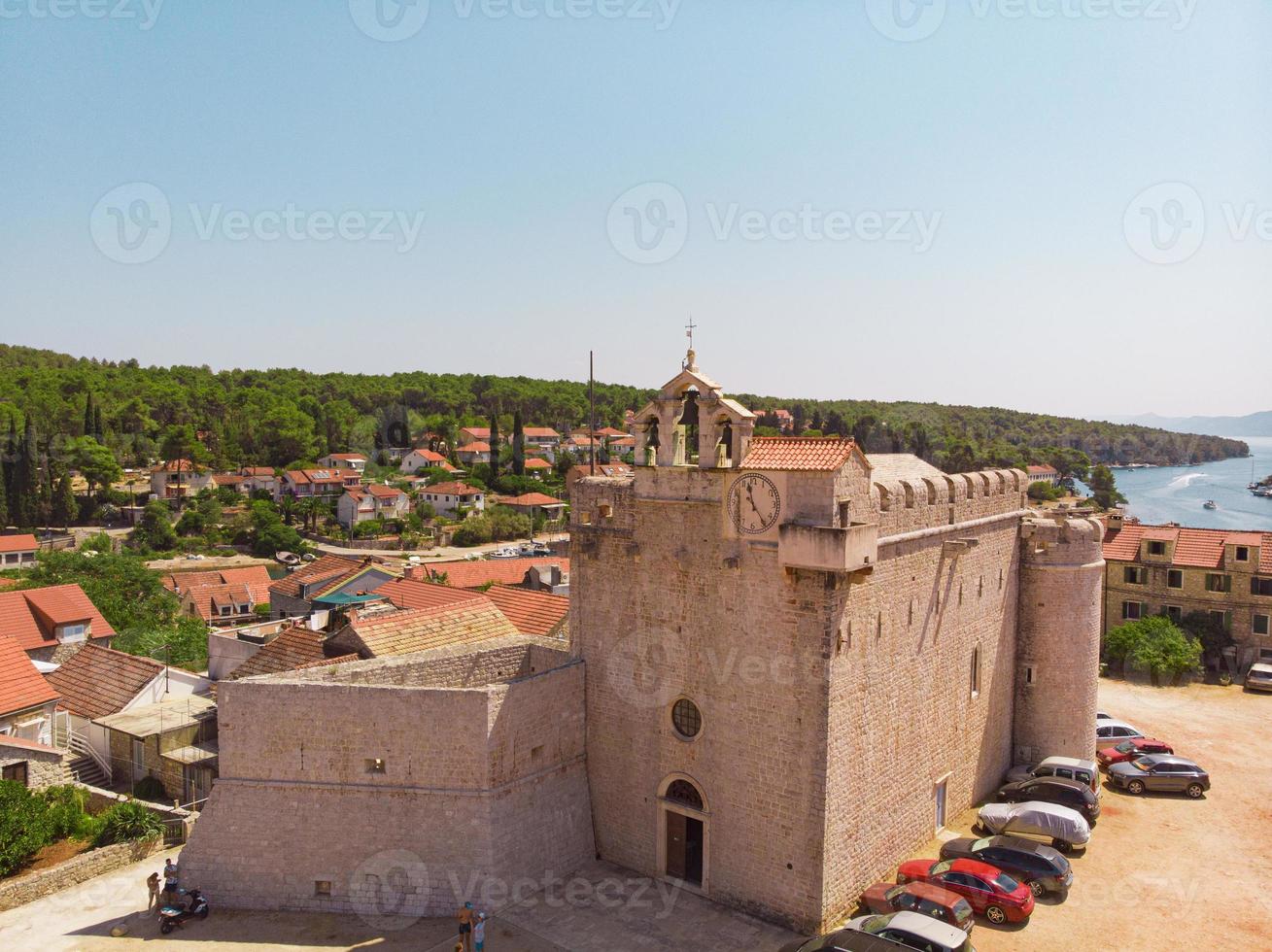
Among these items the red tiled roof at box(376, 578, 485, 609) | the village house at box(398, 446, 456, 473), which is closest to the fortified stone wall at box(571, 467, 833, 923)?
the red tiled roof at box(376, 578, 485, 609)

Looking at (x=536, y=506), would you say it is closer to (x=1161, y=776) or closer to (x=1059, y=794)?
(x=1161, y=776)

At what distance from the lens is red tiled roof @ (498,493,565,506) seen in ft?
316

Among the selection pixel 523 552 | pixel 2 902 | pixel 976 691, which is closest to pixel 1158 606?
pixel 976 691

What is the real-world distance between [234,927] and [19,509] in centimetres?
8606

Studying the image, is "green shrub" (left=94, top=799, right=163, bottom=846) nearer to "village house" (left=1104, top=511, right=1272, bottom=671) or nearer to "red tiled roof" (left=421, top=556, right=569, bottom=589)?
"red tiled roof" (left=421, top=556, right=569, bottom=589)

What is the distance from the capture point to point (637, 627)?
58.4 ft

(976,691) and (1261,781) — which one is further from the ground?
(976,691)

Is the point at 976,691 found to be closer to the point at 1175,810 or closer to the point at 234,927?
the point at 1175,810

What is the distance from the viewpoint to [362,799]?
54.5ft

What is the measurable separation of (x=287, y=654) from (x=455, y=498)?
76.3 metres

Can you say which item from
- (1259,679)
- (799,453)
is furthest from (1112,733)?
(799,453)

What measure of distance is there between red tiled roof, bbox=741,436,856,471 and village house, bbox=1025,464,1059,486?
11463 centimetres

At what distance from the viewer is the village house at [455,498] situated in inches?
3893

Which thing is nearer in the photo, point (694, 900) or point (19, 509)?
point (694, 900)
